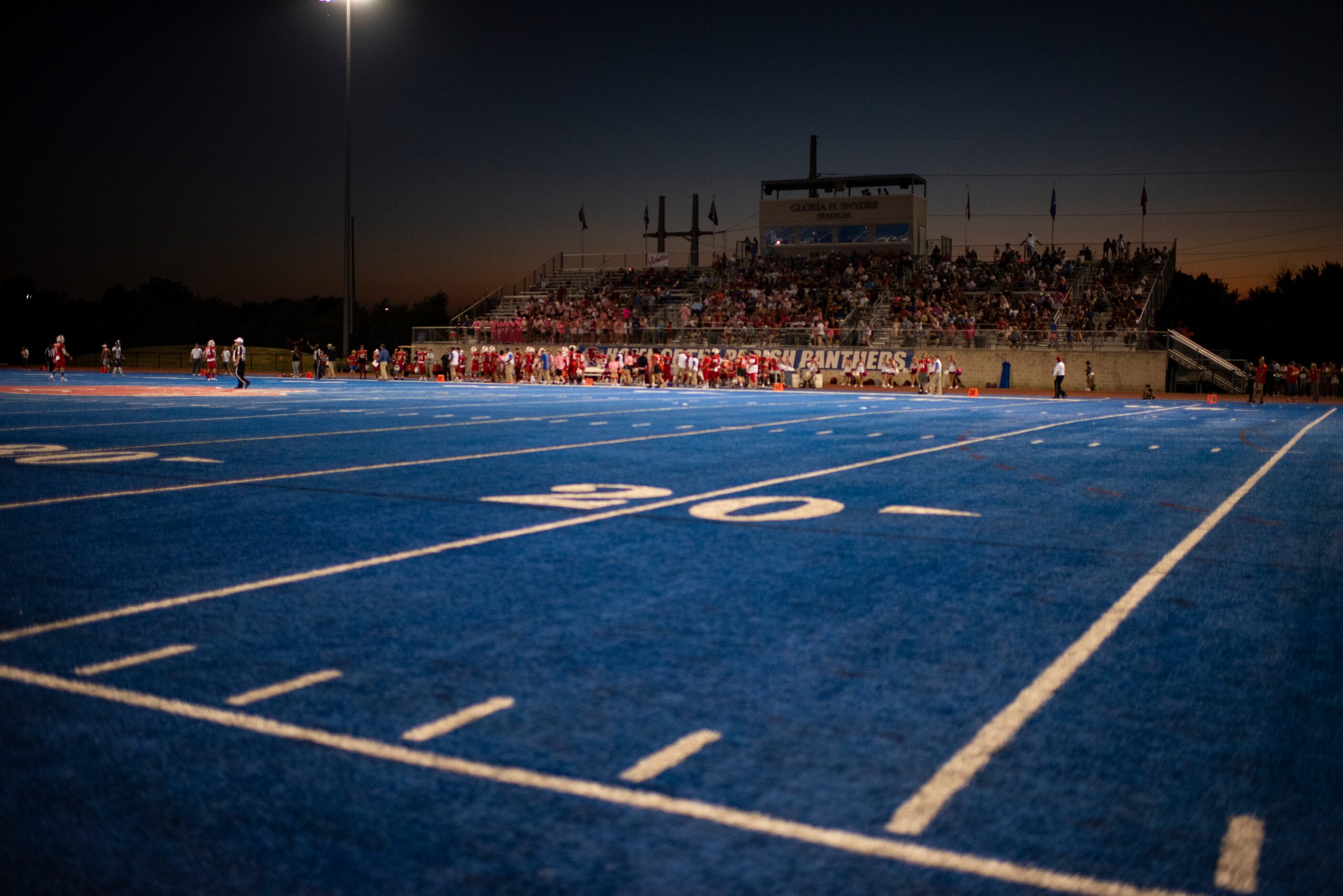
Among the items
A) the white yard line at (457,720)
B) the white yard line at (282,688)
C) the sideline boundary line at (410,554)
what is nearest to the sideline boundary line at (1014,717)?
the white yard line at (457,720)

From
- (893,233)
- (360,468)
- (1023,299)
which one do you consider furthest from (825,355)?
(360,468)

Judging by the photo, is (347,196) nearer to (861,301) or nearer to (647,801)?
(861,301)

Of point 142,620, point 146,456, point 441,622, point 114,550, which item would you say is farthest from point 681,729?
point 146,456

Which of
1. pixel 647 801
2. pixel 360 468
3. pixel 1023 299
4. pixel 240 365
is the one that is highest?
pixel 1023 299

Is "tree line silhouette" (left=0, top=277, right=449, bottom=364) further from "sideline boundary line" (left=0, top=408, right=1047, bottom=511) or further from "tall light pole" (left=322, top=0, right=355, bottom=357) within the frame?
"sideline boundary line" (left=0, top=408, right=1047, bottom=511)

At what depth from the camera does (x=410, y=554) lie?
7031mm

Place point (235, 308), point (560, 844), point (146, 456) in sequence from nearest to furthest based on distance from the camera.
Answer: point (560, 844) → point (146, 456) → point (235, 308)

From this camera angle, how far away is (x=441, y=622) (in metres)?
5.30

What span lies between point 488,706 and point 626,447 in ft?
36.8

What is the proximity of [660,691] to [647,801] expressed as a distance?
1053 mm

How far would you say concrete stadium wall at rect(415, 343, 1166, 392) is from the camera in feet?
143

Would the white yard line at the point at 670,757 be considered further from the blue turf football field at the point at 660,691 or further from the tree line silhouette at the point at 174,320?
the tree line silhouette at the point at 174,320

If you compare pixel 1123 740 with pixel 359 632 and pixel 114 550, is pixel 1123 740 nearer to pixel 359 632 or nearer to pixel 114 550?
pixel 359 632

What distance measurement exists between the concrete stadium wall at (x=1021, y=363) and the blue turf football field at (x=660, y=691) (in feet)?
117
